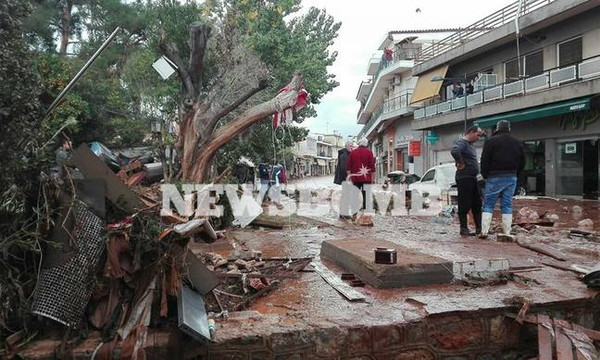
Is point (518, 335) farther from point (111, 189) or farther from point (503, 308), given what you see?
point (111, 189)

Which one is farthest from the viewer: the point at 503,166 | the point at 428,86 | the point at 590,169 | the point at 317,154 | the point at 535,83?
the point at 317,154

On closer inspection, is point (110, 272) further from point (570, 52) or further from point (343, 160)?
point (570, 52)

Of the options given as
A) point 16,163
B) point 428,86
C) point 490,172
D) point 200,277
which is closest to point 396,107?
point 428,86

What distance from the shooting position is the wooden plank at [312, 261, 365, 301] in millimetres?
3517

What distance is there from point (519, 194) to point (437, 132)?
30.5 ft

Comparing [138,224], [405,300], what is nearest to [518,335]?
[405,300]

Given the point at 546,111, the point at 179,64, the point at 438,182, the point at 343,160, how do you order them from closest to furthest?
the point at 179,64
the point at 343,160
the point at 438,182
the point at 546,111

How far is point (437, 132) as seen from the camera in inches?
1067

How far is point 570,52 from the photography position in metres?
17.6

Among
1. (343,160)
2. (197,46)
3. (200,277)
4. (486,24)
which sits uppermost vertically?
(486,24)

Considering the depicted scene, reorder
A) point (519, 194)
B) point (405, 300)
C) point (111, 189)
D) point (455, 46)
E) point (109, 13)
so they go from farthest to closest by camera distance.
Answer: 1. point (455, 46)
2. point (109, 13)
3. point (519, 194)
4. point (405, 300)
5. point (111, 189)

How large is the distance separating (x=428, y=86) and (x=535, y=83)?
9.96 metres

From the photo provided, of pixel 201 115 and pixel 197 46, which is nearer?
pixel 197 46

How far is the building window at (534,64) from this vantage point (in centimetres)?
1909
